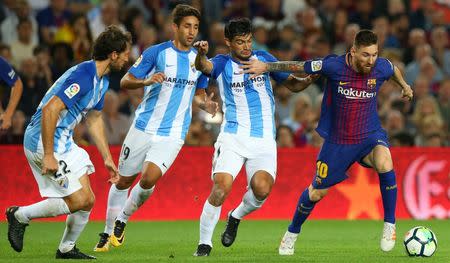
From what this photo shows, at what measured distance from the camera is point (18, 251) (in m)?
10.1

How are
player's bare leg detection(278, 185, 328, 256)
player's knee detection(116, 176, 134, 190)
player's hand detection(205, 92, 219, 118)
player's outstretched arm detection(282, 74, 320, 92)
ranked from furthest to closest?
player's knee detection(116, 176, 134, 190)
player's hand detection(205, 92, 219, 118)
player's outstretched arm detection(282, 74, 320, 92)
player's bare leg detection(278, 185, 328, 256)

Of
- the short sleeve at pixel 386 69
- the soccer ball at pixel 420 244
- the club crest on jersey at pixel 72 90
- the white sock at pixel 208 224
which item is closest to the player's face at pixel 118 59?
the club crest on jersey at pixel 72 90

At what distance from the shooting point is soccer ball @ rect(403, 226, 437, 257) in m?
10.4

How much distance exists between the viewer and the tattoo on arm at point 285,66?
1071 centimetres

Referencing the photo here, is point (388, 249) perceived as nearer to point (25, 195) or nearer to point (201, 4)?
point (25, 195)

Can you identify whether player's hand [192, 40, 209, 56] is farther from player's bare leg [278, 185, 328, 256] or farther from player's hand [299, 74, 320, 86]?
player's bare leg [278, 185, 328, 256]

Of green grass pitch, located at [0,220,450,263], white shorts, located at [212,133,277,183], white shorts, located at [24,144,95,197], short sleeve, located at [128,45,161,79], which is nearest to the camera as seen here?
white shorts, located at [24,144,95,197]

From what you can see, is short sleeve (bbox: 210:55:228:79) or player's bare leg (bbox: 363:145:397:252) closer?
player's bare leg (bbox: 363:145:397:252)

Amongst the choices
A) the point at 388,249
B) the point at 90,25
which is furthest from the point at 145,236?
the point at 90,25

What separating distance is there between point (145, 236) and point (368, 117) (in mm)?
3801

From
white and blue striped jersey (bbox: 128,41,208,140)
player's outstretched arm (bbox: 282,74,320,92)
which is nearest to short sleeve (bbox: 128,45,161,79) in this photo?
white and blue striped jersey (bbox: 128,41,208,140)

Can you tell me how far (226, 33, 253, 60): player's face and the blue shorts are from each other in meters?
1.25

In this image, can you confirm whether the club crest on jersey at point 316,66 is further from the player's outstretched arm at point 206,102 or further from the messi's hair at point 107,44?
the messi's hair at point 107,44

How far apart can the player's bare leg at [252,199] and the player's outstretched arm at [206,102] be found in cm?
85
